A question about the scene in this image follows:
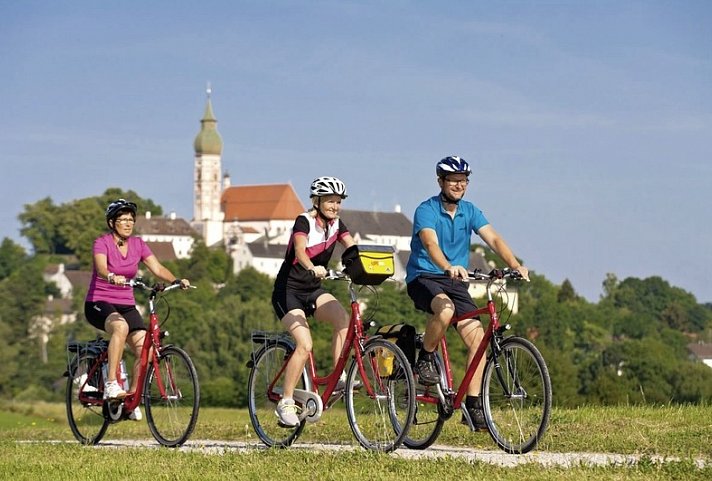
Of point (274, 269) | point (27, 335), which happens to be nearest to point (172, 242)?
point (274, 269)

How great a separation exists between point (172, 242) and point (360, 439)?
621 feet

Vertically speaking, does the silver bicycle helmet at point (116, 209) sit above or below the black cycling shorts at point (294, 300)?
above

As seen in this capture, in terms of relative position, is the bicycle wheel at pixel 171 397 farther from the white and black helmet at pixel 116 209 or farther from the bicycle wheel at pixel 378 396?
the bicycle wheel at pixel 378 396

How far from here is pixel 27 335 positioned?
436ft

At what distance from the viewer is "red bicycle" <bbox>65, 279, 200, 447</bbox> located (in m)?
12.0

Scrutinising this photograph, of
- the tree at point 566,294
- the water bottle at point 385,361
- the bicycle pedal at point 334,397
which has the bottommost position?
the bicycle pedal at point 334,397

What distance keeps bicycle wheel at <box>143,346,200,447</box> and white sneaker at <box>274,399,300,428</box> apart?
0.79 m

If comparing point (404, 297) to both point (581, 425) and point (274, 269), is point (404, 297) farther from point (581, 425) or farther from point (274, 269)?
point (581, 425)

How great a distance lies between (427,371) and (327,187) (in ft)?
4.99

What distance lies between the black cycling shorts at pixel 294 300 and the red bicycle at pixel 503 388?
1080mm

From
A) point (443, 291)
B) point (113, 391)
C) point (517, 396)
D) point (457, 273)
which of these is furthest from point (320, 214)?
point (113, 391)

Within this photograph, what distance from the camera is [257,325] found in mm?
110250

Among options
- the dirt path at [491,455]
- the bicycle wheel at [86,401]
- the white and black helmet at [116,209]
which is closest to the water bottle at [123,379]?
the bicycle wheel at [86,401]

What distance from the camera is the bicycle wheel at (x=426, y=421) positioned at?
10.8 metres
